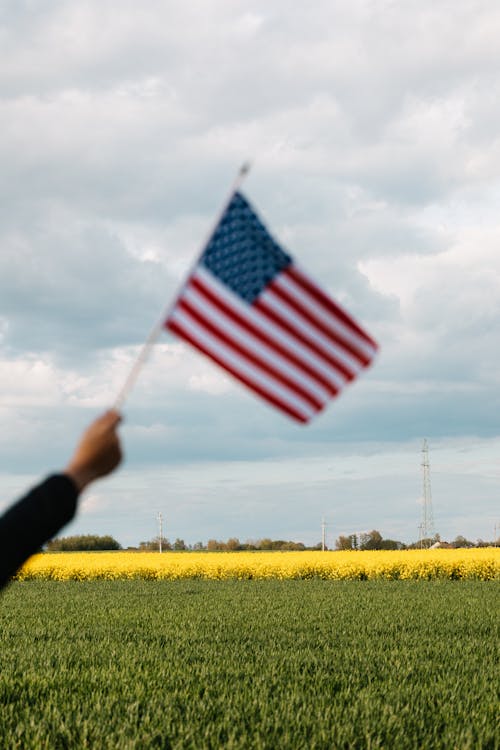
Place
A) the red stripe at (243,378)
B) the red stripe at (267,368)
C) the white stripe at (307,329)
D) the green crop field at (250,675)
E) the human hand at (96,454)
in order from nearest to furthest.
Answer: the human hand at (96,454)
the red stripe at (243,378)
the red stripe at (267,368)
the white stripe at (307,329)
the green crop field at (250,675)

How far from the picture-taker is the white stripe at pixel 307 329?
14.8ft

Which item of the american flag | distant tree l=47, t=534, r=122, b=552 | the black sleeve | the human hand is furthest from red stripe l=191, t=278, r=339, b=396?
distant tree l=47, t=534, r=122, b=552

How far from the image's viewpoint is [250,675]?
11688 mm

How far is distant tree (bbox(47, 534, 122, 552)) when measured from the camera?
83.3m

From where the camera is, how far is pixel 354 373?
462cm

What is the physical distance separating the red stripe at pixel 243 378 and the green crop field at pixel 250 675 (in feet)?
14.6

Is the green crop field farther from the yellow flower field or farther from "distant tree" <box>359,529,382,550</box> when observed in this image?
"distant tree" <box>359,529,382,550</box>

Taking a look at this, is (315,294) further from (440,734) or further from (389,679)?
(389,679)

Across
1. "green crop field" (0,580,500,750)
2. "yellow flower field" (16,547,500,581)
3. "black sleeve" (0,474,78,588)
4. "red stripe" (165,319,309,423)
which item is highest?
"red stripe" (165,319,309,423)

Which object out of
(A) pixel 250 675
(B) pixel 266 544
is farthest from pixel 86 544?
(A) pixel 250 675

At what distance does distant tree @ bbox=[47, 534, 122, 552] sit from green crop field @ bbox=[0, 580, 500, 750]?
202 ft

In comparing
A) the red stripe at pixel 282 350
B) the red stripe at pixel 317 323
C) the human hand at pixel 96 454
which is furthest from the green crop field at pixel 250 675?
the human hand at pixel 96 454

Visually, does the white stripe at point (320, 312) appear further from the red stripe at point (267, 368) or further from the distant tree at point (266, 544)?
the distant tree at point (266, 544)

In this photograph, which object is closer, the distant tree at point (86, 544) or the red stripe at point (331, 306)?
the red stripe at point (331, 306)
